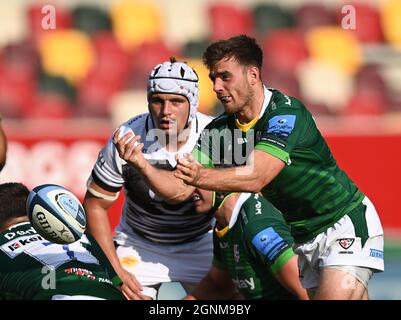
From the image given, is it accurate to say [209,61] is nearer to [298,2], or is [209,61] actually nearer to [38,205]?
[38,205]

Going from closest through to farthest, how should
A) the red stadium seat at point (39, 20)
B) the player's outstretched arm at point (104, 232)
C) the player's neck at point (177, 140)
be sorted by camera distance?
the player's neck at point (177, 140) → the player's outstretched arm at point (104, 232) → the red stadium seat at point (39, 20)

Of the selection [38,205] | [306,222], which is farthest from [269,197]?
[38,205]

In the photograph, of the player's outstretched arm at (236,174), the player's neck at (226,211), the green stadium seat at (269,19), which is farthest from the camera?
the green stadium seat at (269,19)

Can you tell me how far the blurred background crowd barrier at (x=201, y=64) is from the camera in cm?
1232

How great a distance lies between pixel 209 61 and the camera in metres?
6.21

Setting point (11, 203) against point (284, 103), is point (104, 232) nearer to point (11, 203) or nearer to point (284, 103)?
point (11, 203)

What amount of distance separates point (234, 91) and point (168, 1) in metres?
10.9

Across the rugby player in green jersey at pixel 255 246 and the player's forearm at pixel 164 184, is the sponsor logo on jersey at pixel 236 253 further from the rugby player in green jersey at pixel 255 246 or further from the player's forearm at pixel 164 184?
the player's forearm at pixel 164 184

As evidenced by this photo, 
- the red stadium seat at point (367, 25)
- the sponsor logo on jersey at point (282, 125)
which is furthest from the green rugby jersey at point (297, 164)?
the red stadium seat at point (367, 25)

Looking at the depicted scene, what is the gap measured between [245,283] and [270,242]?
0.43 metres

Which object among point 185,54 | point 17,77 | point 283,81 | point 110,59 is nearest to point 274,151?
point 283,81

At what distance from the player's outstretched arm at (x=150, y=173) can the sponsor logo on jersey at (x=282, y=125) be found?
792 mm

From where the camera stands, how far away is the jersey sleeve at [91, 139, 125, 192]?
7.17 meters

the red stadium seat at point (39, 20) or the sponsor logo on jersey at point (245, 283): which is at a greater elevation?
the red stadium seat at point (39, 20)
